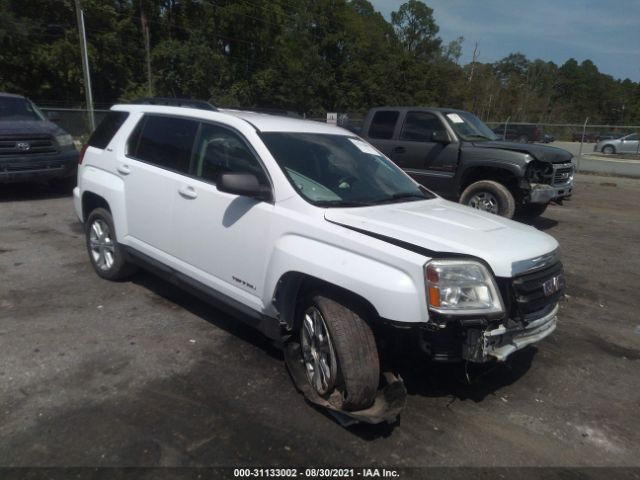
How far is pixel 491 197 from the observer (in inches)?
336

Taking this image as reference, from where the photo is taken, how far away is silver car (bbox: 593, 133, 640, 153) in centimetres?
2902

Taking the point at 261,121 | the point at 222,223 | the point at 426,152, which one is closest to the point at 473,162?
the point at 426,152

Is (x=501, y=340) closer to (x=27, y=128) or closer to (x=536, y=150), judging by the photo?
(x=536, y=150)

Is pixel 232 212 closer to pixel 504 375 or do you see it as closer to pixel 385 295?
pixel 385 295

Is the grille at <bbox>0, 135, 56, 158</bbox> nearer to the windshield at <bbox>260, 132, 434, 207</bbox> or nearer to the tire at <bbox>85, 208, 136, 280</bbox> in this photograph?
the tire at <bbox>85, 208, 136, 280</bbox>

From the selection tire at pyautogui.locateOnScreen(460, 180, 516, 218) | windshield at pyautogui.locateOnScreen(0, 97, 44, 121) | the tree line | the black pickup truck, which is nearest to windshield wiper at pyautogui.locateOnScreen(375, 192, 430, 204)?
tire at pyautogui.locateOnScreen(460, 180, 516, 218)

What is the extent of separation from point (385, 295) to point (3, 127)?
876 cm

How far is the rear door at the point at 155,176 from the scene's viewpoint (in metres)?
4.21

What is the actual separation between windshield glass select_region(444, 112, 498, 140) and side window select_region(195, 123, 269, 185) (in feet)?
19.4

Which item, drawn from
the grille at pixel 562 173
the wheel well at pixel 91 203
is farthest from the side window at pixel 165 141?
the grille at pixel 562 173

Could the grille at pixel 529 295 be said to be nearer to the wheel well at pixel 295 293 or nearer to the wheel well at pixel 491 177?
the wheel well at pixel 295 293

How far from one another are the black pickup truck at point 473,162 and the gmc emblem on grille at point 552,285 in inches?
200

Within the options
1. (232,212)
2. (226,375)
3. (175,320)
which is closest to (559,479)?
(226,375)

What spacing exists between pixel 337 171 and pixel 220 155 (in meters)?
0.92
